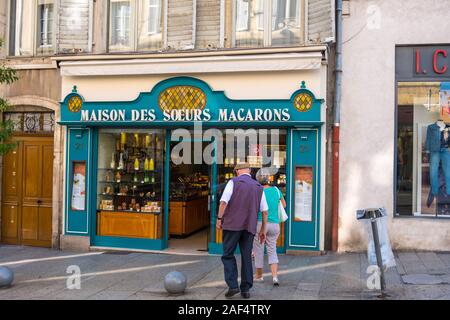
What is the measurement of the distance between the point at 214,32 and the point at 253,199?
4.85 meters

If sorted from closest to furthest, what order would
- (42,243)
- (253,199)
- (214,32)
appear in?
(253,199) < (214,32) < (42,243)

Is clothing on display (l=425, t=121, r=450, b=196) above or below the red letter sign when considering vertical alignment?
below

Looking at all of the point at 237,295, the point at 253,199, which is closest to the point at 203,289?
the point at 237,295

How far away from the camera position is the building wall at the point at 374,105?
10.3m

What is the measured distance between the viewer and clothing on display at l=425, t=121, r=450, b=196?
1062 cm

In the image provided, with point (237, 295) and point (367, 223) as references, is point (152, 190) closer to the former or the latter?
point (237, 295)

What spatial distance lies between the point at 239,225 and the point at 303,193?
335 centimetres

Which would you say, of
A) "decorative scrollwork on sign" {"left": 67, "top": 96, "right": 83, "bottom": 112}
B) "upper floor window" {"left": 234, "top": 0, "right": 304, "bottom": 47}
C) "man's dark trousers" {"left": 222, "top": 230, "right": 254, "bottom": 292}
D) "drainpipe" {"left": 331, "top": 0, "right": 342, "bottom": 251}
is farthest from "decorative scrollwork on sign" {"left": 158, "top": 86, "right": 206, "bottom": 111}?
"man's dark trousers" {"left": 222, "top": 230, "right": 254, "bottom": 292}

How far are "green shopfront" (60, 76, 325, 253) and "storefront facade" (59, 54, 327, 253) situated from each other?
0.02 metres

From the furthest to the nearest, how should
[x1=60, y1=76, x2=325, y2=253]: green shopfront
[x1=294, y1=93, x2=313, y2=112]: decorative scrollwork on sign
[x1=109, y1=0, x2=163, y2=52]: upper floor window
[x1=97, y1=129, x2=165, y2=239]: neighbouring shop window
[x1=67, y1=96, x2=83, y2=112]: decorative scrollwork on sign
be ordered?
[x1=109, y1=0, x2=163, y2=52]: upper floor window < [x1=67, y1=96, x2=83, y2=112]: decorative scrollwork on sign < [x1=97, y1=129, x2=165, y2=239]: neighbouring shop window < [x1=60, y1=76, x2=325, y2=253]: green shopfront < [x1=294, y1=93, x2=313, y2=112]: decorative scrollwork on sign

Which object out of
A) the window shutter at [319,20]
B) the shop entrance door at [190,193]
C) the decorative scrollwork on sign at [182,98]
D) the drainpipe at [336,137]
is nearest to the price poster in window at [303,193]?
the drainpipe at [336,137]

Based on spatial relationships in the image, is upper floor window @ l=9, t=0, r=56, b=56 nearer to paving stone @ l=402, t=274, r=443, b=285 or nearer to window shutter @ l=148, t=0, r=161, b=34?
window shutter @ l=148, t=0, r=161, b=34

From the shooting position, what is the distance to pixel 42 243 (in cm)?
1197

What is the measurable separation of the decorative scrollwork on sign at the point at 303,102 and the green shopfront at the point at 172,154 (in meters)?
0.02
